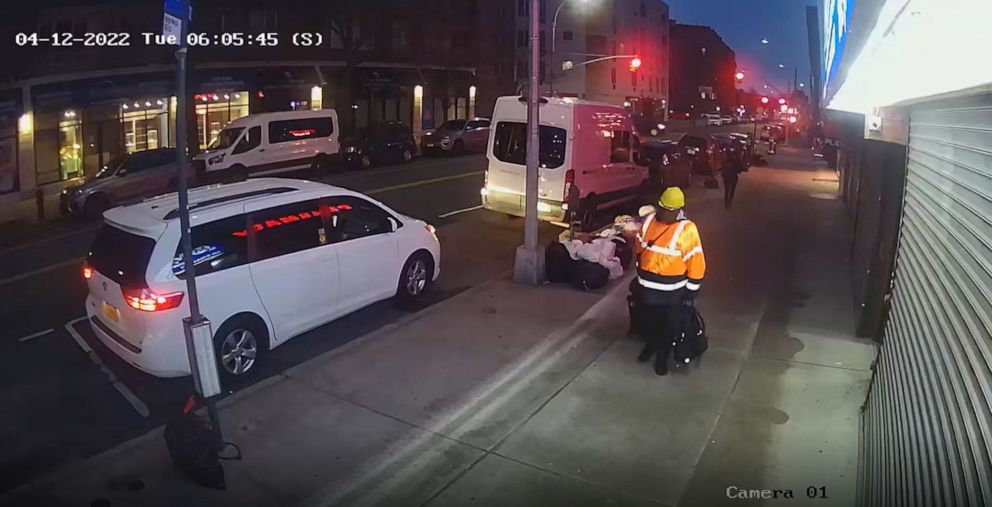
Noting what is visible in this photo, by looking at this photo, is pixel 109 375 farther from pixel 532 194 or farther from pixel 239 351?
pixel 532 194

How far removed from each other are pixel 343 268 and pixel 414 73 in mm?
38105

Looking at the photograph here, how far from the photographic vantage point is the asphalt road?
6.78 meters

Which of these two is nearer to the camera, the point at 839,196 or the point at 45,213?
the point at 45,213

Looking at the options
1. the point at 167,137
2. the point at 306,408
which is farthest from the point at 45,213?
the point at 306,408

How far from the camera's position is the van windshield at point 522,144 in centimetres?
1489

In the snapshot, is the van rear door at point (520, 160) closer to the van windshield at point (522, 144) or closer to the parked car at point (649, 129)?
the van windshield at point (522, 144)

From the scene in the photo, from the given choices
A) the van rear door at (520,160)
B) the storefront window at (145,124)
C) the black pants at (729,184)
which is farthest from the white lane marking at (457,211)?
the storefront window at (145,124)

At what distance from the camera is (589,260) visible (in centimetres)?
1122

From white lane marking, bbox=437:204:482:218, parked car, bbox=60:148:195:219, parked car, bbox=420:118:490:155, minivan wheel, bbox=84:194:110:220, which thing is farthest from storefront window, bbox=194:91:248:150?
white lane marking, bbox=437:204:482:218

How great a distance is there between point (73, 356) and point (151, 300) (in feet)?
7.21

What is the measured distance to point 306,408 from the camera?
696 centimetres

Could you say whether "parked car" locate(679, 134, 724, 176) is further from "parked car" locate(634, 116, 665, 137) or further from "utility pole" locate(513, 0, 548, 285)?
"parked car" locate(634, 116, 665, 137)

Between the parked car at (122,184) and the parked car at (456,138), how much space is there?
13.8 metres

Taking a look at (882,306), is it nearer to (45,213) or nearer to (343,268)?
(343,268)
